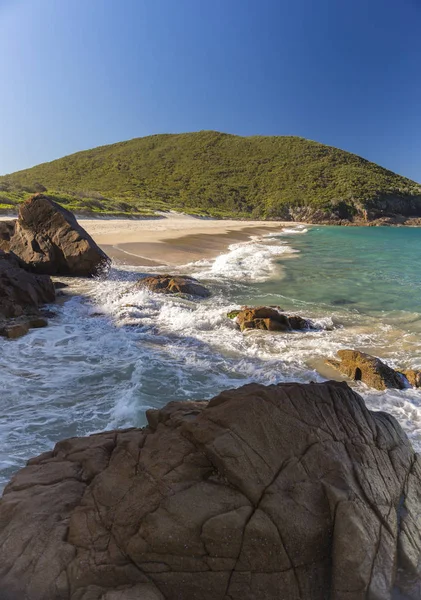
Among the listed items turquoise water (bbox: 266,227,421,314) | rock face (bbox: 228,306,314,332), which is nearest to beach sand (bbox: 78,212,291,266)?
turquoise water (bbox: 266,227,421,314)

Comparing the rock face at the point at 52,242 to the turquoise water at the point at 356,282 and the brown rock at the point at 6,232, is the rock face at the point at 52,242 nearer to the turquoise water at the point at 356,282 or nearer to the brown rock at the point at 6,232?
the brown rock at the point at 6,232

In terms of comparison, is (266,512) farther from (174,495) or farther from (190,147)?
(190,147)

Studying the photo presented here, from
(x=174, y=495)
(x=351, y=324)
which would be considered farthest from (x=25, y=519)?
(x=351, y=324)

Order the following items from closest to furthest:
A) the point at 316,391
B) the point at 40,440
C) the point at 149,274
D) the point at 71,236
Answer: the point at 316,391 < the point at 40,440 < the point at 71,236 < the point at 149,274

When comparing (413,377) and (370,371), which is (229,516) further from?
(413,377)

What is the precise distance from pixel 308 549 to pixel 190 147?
137 metres

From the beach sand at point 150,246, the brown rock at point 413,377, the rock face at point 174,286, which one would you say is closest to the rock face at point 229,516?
the brown rock at point 413,377

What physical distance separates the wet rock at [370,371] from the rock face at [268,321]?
8.62 feet

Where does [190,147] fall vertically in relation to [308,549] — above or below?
above

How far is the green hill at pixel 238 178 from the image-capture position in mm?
91438

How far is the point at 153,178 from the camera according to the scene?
354 ft

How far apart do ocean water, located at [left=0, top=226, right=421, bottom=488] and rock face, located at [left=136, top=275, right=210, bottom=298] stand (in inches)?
23.3

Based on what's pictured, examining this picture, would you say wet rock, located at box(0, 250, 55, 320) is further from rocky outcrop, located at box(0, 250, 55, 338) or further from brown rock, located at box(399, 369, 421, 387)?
brown rock, located at box(399, 369, 421, 387)

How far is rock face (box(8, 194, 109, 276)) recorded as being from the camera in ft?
53.3
